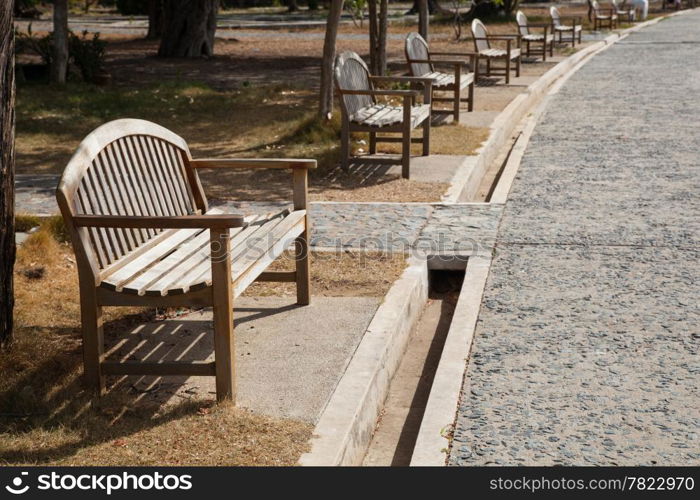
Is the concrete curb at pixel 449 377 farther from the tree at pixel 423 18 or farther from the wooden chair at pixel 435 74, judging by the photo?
the tree at pixel 423 18

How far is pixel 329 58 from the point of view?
11938 mm

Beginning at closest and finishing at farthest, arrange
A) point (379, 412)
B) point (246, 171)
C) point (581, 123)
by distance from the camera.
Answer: point (379, 412)
point (246, 171)
point (581, 123)

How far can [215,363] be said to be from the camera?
4.68 meters

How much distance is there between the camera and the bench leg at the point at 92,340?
4.70 meters

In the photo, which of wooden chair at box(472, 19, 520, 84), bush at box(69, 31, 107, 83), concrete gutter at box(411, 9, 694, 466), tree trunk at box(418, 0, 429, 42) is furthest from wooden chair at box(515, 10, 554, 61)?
concrete gutter at box(411, 9, 694, 466)

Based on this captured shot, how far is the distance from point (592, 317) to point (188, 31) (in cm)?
1838

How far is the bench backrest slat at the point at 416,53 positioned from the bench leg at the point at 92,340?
28.2 ft

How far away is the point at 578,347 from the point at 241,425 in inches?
74.5

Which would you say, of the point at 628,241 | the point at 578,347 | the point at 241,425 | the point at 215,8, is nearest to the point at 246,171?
the point at 628,241

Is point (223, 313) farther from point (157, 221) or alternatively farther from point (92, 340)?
point (92, 340)

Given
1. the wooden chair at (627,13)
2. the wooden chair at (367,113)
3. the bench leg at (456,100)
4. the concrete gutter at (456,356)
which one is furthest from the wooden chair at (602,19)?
the wooden chair at (367,113)

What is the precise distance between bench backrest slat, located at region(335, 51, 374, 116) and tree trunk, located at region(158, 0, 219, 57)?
41.6 ft

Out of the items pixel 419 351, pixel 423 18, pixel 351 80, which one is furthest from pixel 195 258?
pixel 423 18
